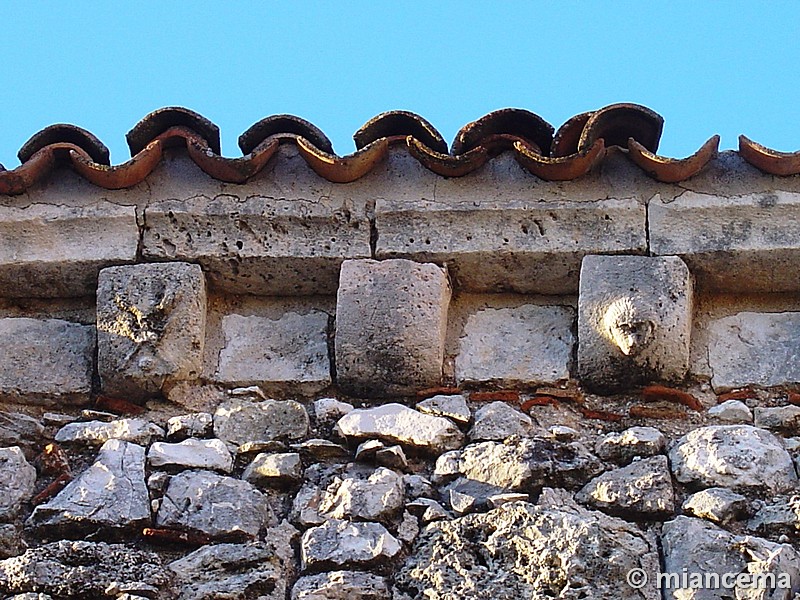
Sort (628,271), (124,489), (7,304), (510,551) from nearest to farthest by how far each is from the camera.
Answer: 1. (510,551)
2. (124,489)
3. (628,271)
4. (7,304)

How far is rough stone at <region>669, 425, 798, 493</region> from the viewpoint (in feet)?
8.42

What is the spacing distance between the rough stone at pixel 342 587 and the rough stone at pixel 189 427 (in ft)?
1.57

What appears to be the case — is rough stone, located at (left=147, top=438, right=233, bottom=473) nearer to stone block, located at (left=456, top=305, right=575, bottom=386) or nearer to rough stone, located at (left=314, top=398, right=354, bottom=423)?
rough stone, located at (left=314, top=398, right=354, bottom=423)

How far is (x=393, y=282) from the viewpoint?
9.33ft

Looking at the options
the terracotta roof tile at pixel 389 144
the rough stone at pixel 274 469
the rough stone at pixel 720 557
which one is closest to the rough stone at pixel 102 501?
the rough stone at pixel 274 469

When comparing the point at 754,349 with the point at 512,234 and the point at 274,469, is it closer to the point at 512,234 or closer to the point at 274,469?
the point at 512,234

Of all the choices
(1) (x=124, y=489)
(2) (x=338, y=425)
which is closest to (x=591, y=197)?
(2) (x=338, y=425)

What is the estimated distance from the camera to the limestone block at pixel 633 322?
275 cm

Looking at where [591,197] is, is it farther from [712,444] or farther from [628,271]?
[712,444]

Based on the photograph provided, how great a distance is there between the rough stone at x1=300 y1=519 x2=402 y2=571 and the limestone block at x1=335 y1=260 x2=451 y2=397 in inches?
15.1

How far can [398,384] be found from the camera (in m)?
2.80

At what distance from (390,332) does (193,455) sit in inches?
20.0

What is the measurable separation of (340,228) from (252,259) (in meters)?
0.22

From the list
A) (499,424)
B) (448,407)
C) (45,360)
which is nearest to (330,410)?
(448,407)
